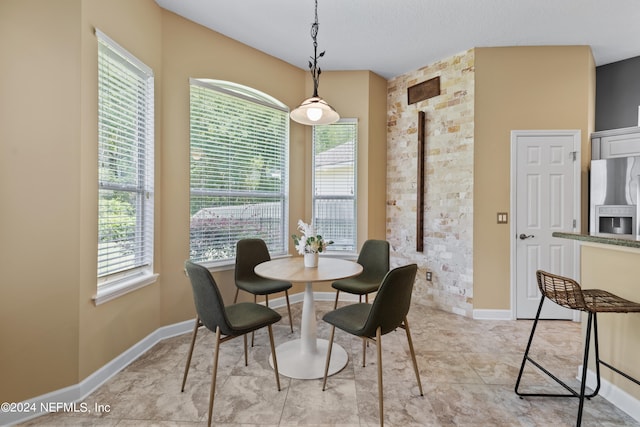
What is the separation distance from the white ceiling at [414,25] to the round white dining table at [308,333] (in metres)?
2.39

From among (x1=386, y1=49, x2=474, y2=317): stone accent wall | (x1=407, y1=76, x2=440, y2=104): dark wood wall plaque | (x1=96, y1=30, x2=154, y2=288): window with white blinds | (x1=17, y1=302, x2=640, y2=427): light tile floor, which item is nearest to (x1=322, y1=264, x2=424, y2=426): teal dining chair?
(x1=17, y1=302, x2=640, y2=427): light tile floor

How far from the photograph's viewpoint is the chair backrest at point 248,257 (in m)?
3.08

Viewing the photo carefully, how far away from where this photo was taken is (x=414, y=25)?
3074mm

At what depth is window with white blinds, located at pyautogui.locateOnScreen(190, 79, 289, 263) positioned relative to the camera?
10.3 feet

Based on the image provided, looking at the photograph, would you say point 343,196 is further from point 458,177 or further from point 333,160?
point 458,177

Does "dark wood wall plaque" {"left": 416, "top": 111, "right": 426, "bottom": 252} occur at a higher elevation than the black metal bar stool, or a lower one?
higher

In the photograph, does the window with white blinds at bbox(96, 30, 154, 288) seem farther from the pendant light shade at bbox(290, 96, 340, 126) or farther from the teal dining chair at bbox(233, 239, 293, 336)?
the pendant light shade at bbox(290, 96, 340, 126)

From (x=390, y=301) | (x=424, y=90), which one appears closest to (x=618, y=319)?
(x=390, y=301)

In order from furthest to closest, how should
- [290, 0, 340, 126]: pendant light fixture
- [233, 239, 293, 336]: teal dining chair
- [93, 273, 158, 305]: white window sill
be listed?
1. [233, 239, 293, 336]: teal dining chair
2. [290, 0, 340, 126]: pendant light fixture
3. [93, 273, 158, 305]: white window sill

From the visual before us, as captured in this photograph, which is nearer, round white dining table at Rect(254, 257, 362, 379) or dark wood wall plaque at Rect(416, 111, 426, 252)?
round white dining table at Rect(254, 257, 362, 379)

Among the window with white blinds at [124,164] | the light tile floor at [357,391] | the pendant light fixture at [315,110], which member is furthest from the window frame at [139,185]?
the pendant light fixture at [315,110]

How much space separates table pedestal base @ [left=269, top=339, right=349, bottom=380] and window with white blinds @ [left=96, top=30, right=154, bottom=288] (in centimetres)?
146

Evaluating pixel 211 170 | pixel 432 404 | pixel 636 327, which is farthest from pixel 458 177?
pixel 211 170

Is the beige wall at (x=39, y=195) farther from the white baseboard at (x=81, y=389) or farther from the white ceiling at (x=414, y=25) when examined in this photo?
the white ceiling at (x=414, y=25)
